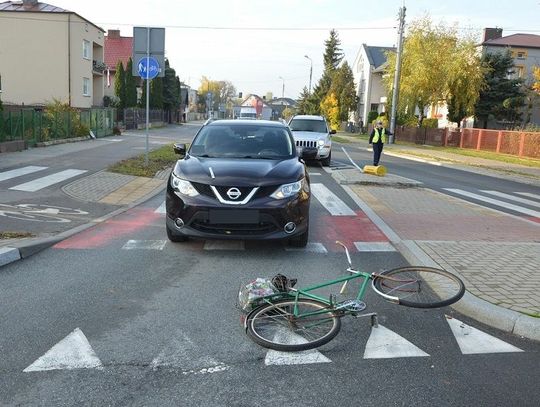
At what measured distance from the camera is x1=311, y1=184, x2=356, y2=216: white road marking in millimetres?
10008

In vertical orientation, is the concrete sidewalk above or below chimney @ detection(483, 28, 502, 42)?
below

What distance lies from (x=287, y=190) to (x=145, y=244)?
6.89 feet

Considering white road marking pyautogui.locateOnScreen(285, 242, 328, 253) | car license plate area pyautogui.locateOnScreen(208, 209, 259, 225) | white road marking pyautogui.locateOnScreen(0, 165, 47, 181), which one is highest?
car license plate area pyautogui.locateOnScreen(208, 209, 259, 225)

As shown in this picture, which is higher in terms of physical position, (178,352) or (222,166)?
(222,166)

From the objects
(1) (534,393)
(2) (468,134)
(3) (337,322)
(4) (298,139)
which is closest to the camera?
(1) (534,393)

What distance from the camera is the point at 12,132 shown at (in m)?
17.3

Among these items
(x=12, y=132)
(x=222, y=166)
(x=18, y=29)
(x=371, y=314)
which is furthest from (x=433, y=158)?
(x=18, y=29)

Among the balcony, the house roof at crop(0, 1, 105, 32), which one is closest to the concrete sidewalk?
the house roof at crop(0, 1, 105, 32)

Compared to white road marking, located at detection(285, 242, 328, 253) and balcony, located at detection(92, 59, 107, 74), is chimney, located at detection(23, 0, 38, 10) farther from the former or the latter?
white road marking, located at detection(285, 242, 328, 253)

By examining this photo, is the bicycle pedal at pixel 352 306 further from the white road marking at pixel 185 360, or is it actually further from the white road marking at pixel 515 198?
the white road marking at pixel 515 198

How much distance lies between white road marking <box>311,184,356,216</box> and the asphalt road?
3743 mm

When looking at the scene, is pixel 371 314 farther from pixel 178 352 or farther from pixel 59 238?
pixel 59 238

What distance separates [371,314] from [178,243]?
11.3 feet

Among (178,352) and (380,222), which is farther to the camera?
(380,222)
